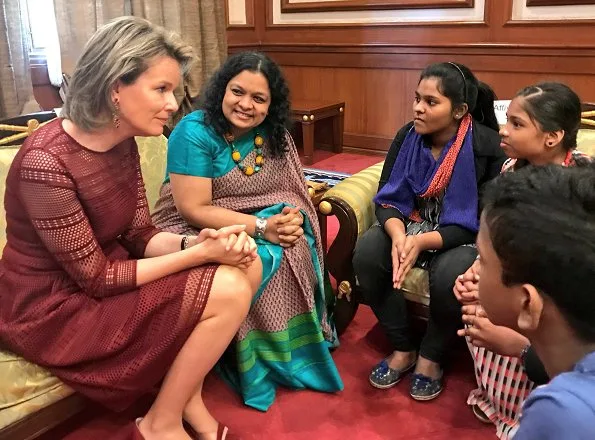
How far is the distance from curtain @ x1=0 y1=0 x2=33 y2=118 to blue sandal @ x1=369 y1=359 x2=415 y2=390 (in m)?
2.26

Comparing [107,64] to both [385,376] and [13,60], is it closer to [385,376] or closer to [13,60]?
[385,376]

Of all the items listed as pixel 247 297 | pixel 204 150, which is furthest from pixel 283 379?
pixel 204 150

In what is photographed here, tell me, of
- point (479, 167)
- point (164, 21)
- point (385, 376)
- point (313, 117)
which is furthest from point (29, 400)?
point (313, 117)

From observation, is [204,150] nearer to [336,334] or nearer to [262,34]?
[336,334]

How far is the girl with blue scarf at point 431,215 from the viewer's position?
195cm

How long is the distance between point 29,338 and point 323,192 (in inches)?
47.2

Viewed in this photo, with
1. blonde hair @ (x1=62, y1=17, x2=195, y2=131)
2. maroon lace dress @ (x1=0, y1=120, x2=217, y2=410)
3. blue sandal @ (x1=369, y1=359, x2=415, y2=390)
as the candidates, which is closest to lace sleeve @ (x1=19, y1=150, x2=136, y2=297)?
maroon lace dress @ (x1=0, y1=120, x2=217, y2=410)

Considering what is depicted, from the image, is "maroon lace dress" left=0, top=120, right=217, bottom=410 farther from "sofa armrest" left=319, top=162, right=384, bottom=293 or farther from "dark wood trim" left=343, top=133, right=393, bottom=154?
"dark wood trim" left=343, top=133, right=393, bottom=154

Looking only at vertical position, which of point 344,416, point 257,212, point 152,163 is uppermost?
point 152,163

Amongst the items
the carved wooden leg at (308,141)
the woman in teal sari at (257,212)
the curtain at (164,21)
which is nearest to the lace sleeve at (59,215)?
the woman in teal sari at (257,212)

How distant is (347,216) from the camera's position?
2100 millimetres

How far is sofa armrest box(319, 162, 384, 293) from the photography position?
211 cm

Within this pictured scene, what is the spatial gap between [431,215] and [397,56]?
263cm

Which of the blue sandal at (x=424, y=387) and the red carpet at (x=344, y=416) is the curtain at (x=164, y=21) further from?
the blue sandal at (x=424, y=387)
